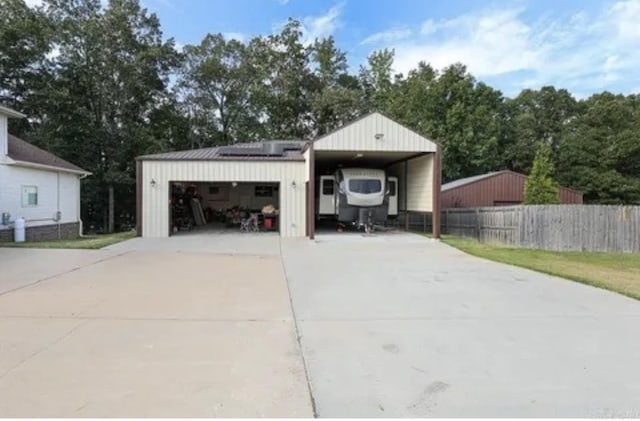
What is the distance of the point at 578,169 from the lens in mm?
30562

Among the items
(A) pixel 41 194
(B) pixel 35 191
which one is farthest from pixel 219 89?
(B) pixel 35 191

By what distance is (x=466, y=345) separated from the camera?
437 centimetres

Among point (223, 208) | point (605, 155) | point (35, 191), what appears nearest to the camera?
point (35, 191)

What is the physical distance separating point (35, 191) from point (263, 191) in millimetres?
10588

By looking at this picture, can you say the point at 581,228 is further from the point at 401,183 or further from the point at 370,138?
the point at 370,138

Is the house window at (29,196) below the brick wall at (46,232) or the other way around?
the other way around

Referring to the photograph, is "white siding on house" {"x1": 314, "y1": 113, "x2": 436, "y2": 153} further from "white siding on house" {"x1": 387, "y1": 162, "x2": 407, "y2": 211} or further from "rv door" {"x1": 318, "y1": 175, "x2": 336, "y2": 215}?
"white siding on house" {"x1": 387, "y1": 162, "x2": 407, "y2": 211}

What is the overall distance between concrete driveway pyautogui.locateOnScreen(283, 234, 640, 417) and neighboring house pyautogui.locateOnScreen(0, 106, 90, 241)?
44.4 ft

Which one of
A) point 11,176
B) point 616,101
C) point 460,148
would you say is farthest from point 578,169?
point 11,176

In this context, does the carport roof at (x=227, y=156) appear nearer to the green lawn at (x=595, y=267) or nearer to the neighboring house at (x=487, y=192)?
the green lawn at (x=595, y=267)

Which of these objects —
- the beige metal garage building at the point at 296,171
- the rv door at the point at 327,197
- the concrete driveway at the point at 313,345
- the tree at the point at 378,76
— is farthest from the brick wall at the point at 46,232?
the tree at the point at 378,76

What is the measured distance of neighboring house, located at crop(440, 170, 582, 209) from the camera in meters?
24.2

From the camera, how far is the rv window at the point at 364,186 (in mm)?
16033

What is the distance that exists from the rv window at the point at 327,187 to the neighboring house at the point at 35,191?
11.4m
